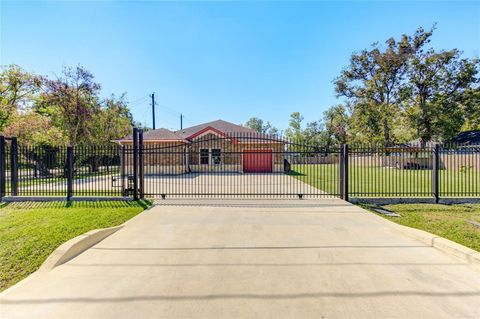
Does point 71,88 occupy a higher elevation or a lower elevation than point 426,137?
higher

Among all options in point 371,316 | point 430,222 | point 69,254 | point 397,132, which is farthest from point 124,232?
point 397,132

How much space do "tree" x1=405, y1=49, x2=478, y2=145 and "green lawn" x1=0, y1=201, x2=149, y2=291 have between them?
31266mm

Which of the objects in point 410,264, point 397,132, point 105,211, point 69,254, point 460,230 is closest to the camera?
point 410,264

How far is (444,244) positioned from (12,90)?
109 ft

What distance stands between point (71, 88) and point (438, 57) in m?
37.0

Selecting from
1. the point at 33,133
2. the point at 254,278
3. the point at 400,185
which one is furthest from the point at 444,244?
the point at 33,133

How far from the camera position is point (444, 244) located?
456 cm

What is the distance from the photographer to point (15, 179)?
890 cm

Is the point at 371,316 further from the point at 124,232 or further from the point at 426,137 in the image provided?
the point at 426,137

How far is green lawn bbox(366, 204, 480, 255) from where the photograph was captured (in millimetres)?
5137

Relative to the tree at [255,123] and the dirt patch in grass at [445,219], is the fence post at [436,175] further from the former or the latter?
the tree at [255,123]

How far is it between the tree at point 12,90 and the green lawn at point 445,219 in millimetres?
28026

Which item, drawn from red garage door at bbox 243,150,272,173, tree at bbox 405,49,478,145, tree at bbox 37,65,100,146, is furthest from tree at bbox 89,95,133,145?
tree at bbox 405,49,478,145

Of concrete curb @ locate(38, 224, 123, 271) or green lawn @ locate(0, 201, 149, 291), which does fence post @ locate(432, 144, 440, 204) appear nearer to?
green lawn @ locate(0, 201, 149, 291)
